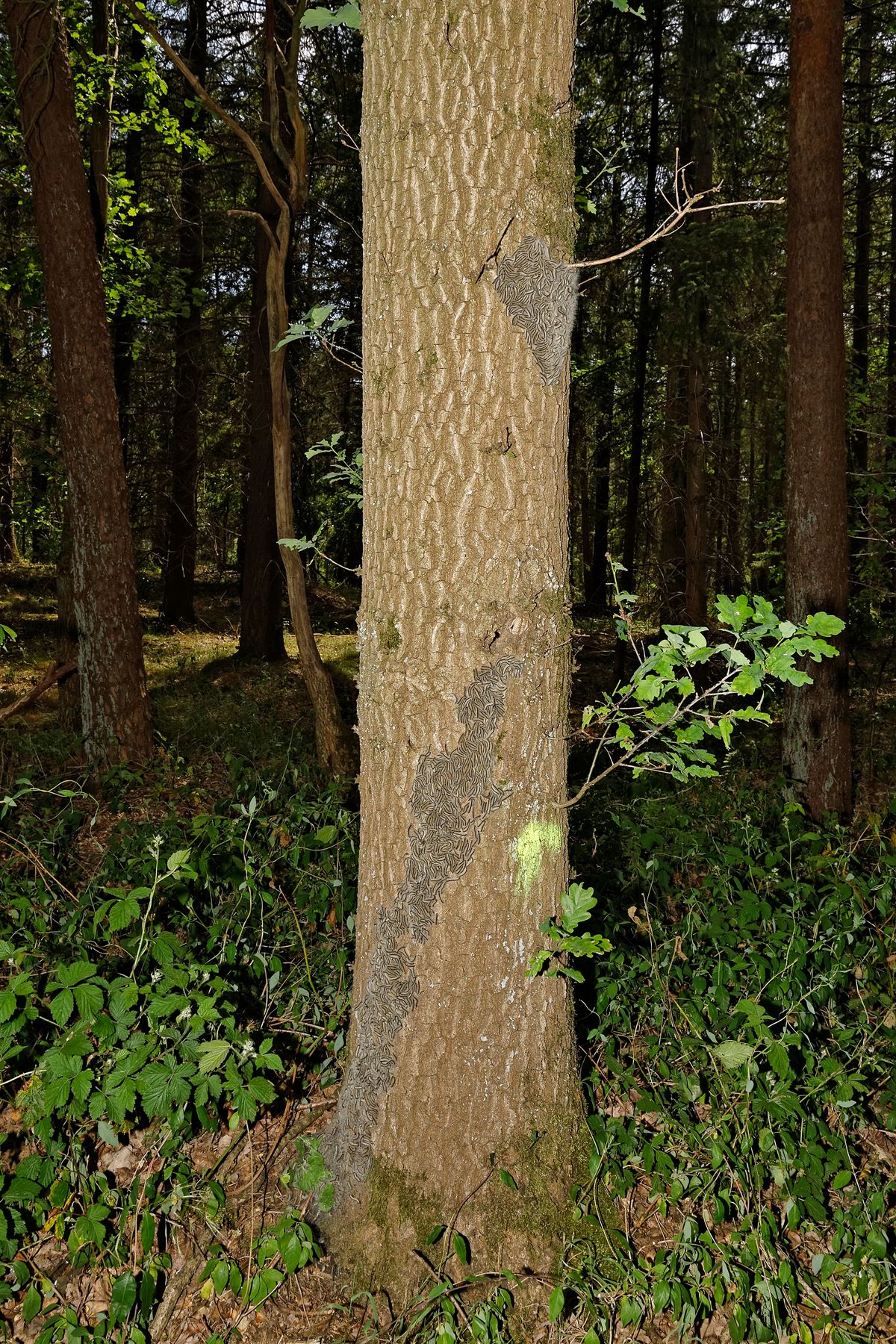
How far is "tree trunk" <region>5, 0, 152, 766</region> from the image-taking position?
6254 millimetres

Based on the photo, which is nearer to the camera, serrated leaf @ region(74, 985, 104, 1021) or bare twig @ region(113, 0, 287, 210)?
serrated leaf @ region(74, 985, 104, 1021)

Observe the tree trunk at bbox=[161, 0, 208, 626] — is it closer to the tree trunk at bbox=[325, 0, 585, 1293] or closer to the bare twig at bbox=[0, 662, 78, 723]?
the bare twig at bbox=[0, 662, 78, 723]

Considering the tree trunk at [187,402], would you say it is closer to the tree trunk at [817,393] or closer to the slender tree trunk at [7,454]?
the slender tree trunk at [7,454]

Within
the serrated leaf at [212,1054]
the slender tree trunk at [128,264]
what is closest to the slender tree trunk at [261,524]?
the slender tree trunk at [128,264]

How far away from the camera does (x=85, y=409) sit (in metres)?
6.47

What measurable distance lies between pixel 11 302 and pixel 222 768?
7.40 metres

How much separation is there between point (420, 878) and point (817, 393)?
510 cm

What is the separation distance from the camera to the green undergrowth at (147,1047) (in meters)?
2.51

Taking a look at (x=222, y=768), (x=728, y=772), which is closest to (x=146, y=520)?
(x=222, y=768)

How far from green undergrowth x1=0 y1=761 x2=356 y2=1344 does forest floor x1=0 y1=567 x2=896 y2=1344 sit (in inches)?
0.8

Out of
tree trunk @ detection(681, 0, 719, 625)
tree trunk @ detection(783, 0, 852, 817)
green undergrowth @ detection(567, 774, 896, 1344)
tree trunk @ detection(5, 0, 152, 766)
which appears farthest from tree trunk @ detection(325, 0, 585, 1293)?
tree trunk @ detection(681, 0, 719, 625)

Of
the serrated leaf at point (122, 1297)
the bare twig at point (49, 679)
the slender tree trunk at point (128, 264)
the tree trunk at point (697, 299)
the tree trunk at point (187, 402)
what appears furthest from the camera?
the tree trunk at point (187, 402)

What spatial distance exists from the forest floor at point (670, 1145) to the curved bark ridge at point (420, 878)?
373 millimetres

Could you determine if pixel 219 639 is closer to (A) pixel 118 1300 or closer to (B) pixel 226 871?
(B) pixel 226 871
